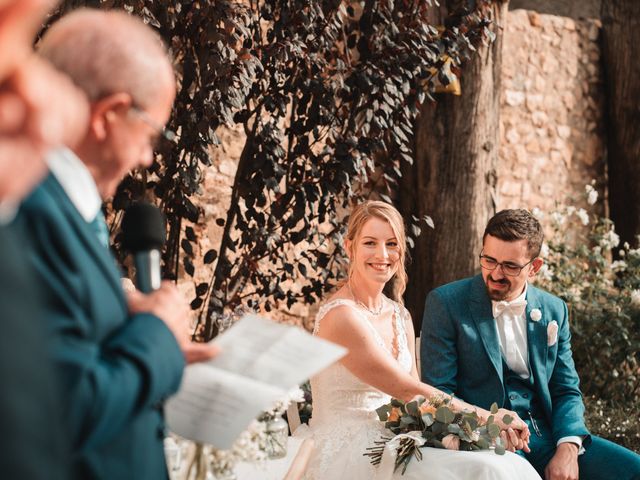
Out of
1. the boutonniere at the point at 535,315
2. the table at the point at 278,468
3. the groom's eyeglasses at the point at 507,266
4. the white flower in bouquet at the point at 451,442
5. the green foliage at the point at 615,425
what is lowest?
the green foliage at the point at 615,425

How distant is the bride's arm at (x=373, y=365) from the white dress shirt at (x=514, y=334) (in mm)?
364

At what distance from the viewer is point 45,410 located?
74 cm

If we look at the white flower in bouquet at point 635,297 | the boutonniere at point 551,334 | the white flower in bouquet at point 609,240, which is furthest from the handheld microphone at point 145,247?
the white flower in bouquet at point 609,240

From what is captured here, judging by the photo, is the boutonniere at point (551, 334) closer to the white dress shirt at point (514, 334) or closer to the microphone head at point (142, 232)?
the white dress shirt at point (514, 334)

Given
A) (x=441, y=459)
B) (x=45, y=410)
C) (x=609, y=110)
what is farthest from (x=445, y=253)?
(x=45, y=410)

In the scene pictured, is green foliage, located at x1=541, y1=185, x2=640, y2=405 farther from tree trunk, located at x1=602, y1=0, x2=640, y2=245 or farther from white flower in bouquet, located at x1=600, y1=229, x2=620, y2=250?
tree trunk, located at x1=602, y1=0, x2=640, y2=245

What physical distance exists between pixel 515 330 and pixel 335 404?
2.77 feet

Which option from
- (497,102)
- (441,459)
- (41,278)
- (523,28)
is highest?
(523,28)

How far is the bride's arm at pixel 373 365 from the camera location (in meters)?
3.14

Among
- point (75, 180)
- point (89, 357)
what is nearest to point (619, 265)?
point (75, 180)

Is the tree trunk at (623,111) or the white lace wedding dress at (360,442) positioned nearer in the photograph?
the white lace wedding dress at (360,442)

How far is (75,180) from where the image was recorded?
1.31 m

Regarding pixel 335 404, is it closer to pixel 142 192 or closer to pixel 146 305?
pixel 142 192

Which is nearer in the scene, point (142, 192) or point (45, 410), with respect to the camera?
point (45, 410)
